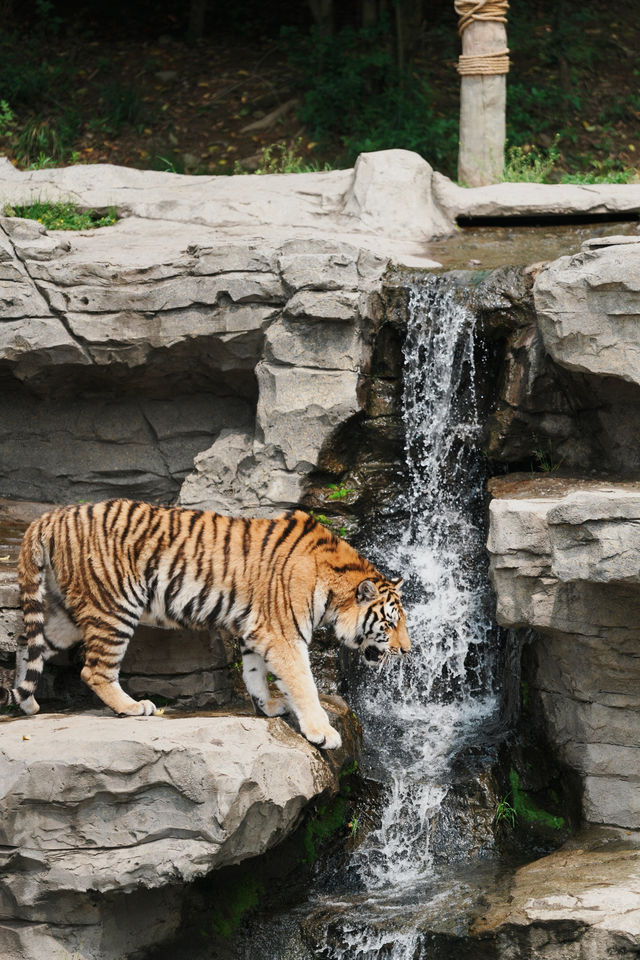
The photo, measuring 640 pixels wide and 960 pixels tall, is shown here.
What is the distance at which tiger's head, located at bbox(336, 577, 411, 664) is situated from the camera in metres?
6.38

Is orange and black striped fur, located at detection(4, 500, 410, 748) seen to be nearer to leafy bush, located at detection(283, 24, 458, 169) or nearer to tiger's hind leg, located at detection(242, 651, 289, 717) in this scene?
tiger's hind leg, located at detection(242, 651, 289, 717)

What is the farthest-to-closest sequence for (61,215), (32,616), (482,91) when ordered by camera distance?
(482,91) → (61,215) → (32,616)

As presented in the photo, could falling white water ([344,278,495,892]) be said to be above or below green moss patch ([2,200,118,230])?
below

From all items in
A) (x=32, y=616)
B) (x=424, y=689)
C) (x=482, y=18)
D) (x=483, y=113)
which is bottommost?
(x=424, y=689)

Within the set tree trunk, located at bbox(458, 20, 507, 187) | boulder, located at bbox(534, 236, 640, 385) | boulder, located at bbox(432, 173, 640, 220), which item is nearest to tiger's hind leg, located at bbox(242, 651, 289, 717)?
boulder, located at bbox(534, 236, 640, 385)

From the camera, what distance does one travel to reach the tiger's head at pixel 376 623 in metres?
6.38

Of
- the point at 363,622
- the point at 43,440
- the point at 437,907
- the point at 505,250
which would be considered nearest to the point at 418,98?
the point at 505,250

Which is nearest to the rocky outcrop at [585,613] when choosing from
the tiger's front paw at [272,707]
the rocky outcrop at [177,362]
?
the tiger's front paw at [272,707]

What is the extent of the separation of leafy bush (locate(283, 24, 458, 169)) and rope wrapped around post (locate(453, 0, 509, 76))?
178cm

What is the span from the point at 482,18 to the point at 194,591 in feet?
21.5

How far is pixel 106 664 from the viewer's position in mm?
6230

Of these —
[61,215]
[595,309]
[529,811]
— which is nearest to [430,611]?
[529,811]

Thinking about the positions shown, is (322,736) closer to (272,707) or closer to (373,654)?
(272,707)

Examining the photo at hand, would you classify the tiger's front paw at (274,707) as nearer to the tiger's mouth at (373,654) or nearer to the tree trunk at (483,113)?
the tiger's mouth at (373,654)
